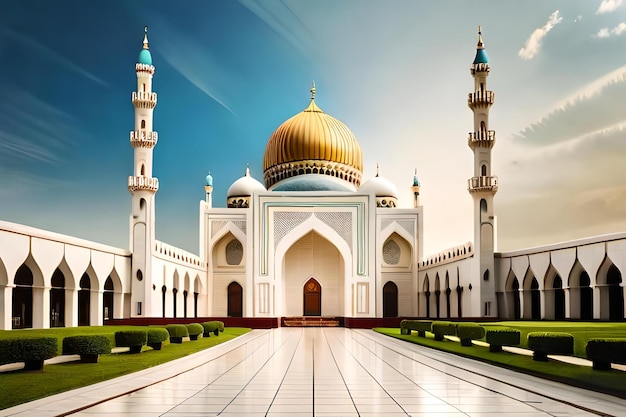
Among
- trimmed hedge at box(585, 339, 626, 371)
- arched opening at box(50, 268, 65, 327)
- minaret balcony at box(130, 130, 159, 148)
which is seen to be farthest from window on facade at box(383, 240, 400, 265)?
trimmed hedge at box(585, 339, 626, 371)

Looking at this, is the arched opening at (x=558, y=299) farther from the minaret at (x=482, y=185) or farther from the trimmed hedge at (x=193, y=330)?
the trimmed hedge at (x=193, y=330)

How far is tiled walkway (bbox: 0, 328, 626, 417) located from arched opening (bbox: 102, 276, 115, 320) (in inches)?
475

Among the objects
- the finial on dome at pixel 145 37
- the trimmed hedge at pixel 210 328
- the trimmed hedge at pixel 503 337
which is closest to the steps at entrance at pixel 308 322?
the trimmed hedge at pixel 210 328

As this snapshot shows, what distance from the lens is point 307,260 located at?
28.1 m

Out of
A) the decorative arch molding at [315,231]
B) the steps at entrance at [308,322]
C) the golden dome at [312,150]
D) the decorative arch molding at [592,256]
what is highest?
the golden dome at [312,150]

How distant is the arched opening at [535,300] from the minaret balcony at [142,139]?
1251cm

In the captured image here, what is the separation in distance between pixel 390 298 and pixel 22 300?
1422 cm

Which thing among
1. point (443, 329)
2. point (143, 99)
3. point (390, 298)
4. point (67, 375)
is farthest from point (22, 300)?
point (390, 298)

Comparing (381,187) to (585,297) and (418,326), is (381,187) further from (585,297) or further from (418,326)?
(418,326)

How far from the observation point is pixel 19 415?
4.98 m

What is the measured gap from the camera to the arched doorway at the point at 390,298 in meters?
27.3

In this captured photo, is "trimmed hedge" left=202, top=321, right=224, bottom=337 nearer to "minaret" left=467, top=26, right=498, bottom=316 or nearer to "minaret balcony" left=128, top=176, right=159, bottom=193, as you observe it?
"minaret balcony" left=128, top=176, right=159, bottom=193

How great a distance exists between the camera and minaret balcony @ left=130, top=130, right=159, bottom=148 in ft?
69.9


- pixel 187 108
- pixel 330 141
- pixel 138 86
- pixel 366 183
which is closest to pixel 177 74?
pixel 187 108
